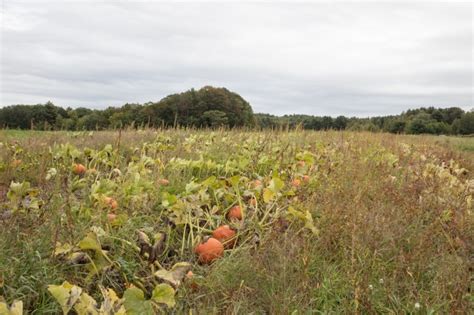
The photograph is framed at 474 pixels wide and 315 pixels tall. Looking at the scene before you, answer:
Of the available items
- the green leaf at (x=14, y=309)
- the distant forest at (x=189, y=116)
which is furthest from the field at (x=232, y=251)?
the distant forest at (x=189, y=116)

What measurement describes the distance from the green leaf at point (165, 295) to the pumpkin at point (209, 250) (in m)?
0.63

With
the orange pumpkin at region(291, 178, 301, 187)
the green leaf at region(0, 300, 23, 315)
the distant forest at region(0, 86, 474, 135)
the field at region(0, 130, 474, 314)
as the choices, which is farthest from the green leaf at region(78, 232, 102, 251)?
the distant forest at region(0, 86, 474, 135)

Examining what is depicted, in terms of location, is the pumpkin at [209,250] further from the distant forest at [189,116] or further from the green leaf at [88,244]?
the distant forest at [189,116]

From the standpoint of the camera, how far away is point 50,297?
1.66m

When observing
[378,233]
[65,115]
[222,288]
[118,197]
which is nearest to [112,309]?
[222,288]

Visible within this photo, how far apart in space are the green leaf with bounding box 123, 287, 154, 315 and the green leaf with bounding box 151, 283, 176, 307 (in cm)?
5

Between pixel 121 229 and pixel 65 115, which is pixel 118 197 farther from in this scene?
pixel 65 115

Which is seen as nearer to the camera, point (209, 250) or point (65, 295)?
point (65, 295)

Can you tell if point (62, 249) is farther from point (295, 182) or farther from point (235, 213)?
point (295, 182)

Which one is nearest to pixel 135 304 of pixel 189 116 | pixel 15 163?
pixel 15 163

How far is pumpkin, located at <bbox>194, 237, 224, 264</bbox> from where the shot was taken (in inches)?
87.7

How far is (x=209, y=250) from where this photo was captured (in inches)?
88.1

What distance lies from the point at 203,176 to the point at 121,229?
1927 millimetres

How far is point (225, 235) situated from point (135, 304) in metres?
0.96
